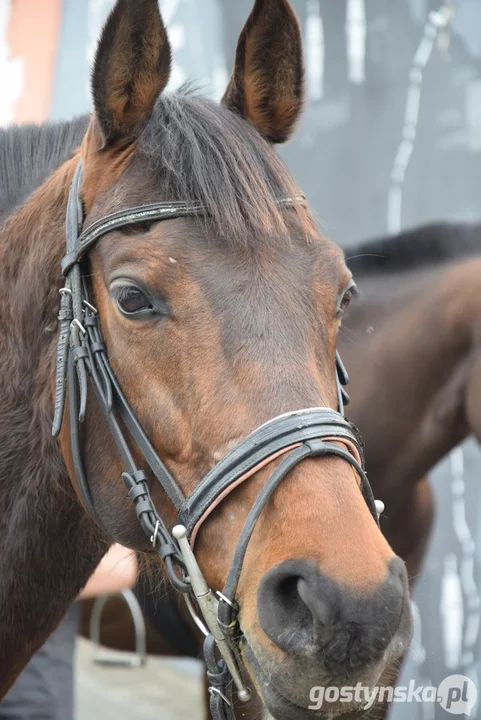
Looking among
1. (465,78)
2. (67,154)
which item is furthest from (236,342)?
(465,78)

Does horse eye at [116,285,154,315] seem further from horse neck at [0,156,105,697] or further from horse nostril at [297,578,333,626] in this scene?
horse nostril at [297,578,333,626]

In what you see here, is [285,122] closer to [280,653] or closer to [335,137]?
[280,653]

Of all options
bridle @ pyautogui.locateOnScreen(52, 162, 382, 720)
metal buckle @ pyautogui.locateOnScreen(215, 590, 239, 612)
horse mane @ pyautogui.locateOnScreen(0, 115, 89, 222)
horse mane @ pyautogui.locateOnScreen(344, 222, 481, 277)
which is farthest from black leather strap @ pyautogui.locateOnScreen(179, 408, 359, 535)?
horse mane @ pyautogui.locateOnScreen(344, 222, 481, 277)

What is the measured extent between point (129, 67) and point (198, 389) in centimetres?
77

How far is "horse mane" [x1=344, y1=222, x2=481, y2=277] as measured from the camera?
3.93 m

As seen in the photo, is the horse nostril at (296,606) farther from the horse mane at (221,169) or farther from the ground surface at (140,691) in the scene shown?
the ground surface at (140,691)

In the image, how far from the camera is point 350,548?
4.77 feet

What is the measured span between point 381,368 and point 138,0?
2203 millimetres

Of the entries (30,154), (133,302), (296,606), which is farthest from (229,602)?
(30,154)

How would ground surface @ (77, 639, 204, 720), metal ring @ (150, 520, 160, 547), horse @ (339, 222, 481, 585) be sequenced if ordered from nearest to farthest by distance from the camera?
metal ring @ (150, 520, 160, 547) < horse @ (339, 222, 481, 585) < ground surface @ (77, 639, 204, 720)

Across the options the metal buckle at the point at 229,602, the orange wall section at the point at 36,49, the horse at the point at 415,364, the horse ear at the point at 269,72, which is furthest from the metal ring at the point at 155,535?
the orange wall section at the point at 36,49

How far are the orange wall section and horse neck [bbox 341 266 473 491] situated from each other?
2.80 metres

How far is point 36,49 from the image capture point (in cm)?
537

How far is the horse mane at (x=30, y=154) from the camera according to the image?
2287 mm
